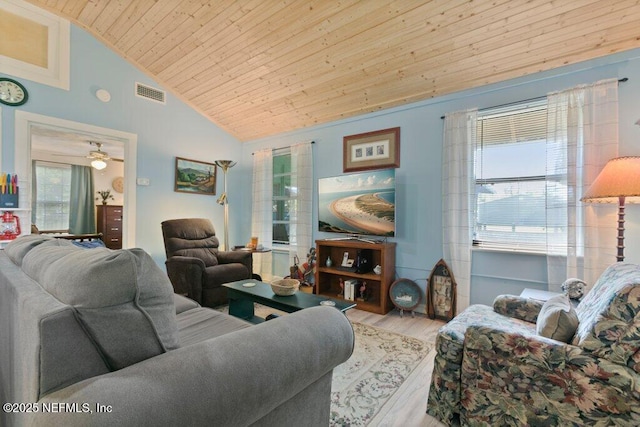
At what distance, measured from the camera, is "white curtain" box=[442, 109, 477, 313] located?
2.88m

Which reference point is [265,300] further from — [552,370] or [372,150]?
[372,150]

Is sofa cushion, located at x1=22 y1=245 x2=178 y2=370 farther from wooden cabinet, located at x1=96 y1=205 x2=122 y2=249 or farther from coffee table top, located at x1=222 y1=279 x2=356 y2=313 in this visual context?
wooden cabinet, located at x1=96 y1=205 x2=122 y2=249

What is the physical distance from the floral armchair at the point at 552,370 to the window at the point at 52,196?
27.1 feet

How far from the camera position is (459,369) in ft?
4.84

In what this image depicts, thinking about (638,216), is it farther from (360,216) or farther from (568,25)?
(360,216)

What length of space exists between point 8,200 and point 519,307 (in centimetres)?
471

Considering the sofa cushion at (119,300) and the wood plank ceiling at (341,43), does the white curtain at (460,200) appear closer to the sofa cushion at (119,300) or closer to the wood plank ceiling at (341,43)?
the wood plank ceiling at (341,43)

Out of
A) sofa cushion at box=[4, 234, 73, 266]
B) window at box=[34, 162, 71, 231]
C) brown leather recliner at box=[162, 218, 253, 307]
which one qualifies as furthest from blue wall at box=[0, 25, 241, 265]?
window at box=[34, 162, 71, 231]

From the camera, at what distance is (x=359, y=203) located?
11.1ft

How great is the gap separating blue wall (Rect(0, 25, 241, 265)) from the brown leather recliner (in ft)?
2.29

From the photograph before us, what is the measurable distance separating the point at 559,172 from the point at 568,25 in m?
1.13

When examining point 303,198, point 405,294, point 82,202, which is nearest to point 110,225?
point 82,202

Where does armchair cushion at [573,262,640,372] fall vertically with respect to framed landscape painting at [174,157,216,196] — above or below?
below

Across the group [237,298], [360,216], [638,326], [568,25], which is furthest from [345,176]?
[638,326]
